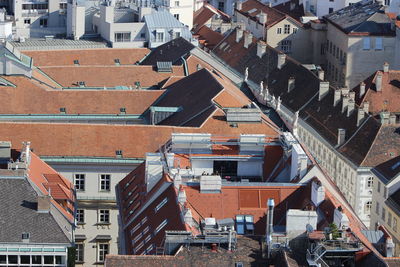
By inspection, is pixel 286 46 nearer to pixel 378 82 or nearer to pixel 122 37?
pixel 122 37

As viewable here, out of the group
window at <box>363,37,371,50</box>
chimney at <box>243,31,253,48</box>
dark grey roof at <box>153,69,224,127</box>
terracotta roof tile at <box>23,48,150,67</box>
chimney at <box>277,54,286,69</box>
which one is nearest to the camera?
dark grey roof at <box>153,69,224,127</box>

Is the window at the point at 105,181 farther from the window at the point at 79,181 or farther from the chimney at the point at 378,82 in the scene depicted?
the chimney at the point at 378,82

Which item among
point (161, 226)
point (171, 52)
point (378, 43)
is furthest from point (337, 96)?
point (161, 226)

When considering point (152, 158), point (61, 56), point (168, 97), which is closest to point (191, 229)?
point (152, 158)

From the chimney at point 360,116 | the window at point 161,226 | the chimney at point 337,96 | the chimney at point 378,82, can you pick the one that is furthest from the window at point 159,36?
the window at point 161,226

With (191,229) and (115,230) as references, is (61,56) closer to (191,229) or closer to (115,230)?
(115,230)

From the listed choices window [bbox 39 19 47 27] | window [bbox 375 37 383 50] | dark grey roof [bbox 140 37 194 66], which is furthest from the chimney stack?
dark grey roof [bbox 140 37 194 66]

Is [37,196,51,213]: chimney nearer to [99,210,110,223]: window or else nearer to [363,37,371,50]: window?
[99,210,110,223]: window
